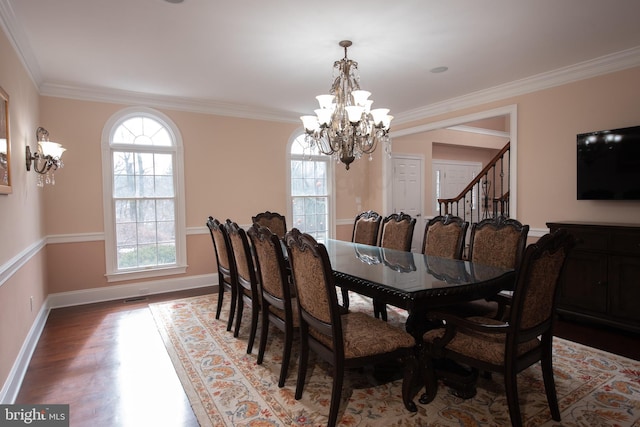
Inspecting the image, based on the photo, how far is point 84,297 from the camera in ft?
15.0

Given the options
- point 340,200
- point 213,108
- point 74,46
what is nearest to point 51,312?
point 74,46

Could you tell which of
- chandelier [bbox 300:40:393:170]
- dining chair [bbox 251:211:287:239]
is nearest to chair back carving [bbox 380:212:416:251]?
chandelier [bbox 300:40:393:170]

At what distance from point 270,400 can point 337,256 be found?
50.8 inches

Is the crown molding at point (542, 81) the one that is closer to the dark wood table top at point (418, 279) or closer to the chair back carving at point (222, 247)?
the dark wood table top at point (418, 279)

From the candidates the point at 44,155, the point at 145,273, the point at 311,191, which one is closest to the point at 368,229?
the point at 311,191

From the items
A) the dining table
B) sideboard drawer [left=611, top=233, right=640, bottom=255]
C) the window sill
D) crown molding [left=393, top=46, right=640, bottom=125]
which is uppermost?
crown molding [left=393, top=46, right=640, bottom=125]

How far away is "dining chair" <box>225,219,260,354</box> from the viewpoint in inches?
115

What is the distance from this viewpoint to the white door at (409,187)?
6.72 m

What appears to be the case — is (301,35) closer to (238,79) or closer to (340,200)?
(238,79)

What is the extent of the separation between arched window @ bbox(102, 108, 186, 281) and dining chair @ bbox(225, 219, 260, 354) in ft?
7.16

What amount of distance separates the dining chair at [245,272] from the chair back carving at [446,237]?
5.45 feet

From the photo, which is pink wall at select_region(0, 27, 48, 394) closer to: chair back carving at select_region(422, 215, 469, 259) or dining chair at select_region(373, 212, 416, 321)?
dining chair at select_region(373, 212, 416, 321)

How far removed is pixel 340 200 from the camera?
21.4ft

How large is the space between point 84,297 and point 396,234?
3.90m
